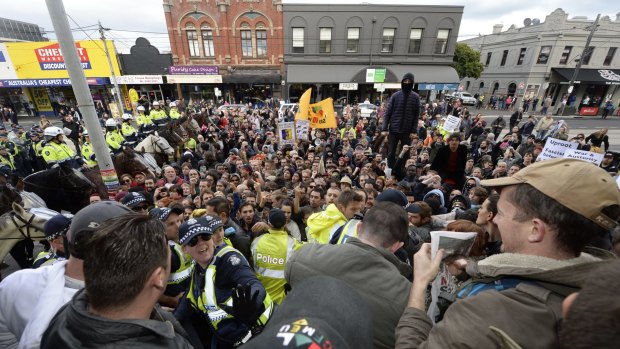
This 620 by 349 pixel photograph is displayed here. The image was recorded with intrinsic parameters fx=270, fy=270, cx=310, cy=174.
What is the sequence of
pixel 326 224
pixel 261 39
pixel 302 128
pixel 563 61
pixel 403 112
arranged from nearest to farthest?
pixel 326 224
pixel 403 112
pixel 302 128
pixel 261 39
pixel 563 61

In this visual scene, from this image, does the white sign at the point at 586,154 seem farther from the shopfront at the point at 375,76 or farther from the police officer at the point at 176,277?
the shopfront at the point at 375,76

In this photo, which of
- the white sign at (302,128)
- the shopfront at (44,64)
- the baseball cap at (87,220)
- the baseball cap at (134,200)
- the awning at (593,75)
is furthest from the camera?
the awning at (593,75)

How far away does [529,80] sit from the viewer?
30141 millimetres

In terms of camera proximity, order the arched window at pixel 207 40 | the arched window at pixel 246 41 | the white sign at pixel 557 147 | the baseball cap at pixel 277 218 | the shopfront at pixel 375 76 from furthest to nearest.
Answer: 1. the arched window at pixel 246 41
2. the arched window at pixel 207 40
3. the shopfront at pixel 375 76
4. the white sign at pixel 557 147
5. the baseball cap at pixel 277 218

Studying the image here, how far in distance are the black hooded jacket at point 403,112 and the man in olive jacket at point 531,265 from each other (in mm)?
5872

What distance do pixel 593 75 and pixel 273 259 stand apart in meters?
41.5

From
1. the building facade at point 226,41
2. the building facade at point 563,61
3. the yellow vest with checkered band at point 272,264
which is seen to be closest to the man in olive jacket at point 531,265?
the yellow vest with checkered band at point 272,264

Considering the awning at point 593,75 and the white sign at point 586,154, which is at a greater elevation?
the awning at point 593,75

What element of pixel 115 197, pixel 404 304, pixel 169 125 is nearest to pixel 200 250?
pixel 404 304

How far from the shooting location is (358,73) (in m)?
26.5

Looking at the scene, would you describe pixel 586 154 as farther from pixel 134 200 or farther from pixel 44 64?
pixel 44 64

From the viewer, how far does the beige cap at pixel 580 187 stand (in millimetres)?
1119

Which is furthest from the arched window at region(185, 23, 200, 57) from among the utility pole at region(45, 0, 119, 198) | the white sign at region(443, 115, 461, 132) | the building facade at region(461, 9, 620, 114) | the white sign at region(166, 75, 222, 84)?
the building facade at region(461, 9, 620, 114)

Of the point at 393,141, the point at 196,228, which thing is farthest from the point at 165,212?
the point at 393,141
